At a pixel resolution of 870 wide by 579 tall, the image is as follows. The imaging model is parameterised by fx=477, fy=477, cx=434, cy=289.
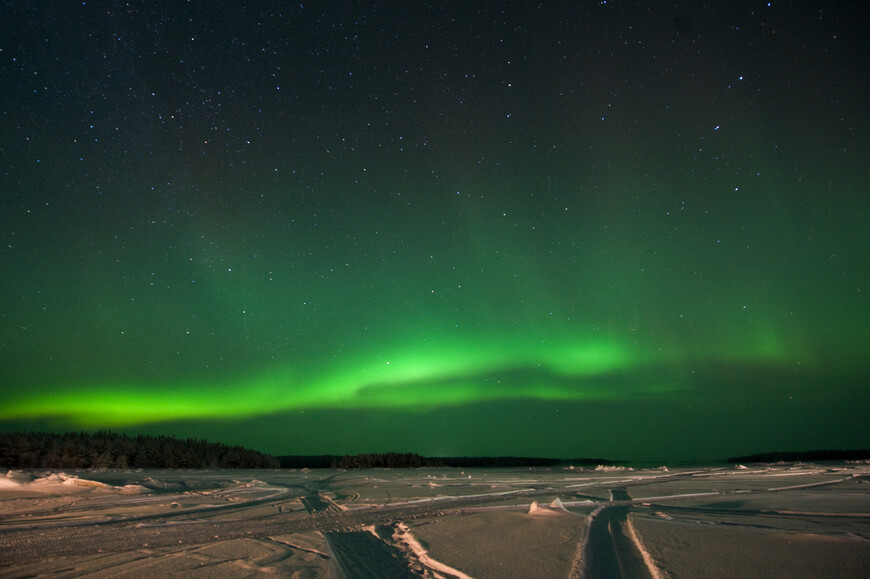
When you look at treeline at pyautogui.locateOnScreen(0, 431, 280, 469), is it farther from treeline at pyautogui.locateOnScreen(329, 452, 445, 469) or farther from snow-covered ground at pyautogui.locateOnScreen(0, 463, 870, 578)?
snow-covered ground at pyautogui.locateOnScreen(0, 463, 870, 578)

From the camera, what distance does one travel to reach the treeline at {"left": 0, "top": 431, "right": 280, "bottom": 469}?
34531 mm

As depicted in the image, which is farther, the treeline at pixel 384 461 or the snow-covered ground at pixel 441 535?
the treeline at pixel 384 461

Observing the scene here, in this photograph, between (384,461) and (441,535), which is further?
(384,461)

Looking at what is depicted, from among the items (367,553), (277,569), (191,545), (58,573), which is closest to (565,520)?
(367,553)

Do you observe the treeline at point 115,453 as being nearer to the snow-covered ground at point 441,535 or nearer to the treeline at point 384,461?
the treeline at point 384,461

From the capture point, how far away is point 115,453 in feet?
123

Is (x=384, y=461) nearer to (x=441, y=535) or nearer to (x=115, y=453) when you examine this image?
(x=115, y=453)

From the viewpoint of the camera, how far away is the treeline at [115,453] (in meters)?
34.5

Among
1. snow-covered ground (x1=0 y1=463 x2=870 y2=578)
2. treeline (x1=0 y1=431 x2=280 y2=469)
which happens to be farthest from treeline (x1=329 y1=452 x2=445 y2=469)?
snow-covered ground (x1=0 y1=463 x2=870 y2=578)

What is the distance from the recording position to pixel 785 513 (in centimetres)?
767

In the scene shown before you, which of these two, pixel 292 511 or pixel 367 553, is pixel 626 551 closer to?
pixel 367 553

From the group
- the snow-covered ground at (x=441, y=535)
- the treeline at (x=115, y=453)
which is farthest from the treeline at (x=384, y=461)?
the snow-covered ground at (x=441, y=535)

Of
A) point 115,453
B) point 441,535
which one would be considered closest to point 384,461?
point 115,453

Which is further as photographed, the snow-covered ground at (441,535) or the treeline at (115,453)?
the treeline at (115,453)
